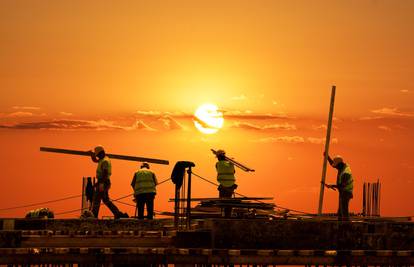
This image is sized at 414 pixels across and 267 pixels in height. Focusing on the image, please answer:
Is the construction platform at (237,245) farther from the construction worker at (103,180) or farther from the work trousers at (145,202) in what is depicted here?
the work trousers at (145,202)

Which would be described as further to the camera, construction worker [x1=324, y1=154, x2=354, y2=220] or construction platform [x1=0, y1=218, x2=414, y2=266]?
construction worker [x1=324, y1=154, x2=354, y2=220]

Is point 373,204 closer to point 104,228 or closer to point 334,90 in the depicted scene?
point 334,90

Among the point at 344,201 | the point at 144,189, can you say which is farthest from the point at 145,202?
the point at 344,201

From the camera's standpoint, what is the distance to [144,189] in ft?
99.6

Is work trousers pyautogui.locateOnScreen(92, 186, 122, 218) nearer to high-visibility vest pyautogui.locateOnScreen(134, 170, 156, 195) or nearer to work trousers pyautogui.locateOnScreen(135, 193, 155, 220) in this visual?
work trousers pyautogui.locateOnScreen(135, 193, 155, 220)

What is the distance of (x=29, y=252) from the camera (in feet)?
76.7

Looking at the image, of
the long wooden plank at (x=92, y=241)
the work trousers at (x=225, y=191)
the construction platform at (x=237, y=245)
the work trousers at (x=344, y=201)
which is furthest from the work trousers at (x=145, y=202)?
the work trousers at (x=344, y=201)

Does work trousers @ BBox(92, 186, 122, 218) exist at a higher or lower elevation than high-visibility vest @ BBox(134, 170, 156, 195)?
lower

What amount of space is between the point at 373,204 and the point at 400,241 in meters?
13.7

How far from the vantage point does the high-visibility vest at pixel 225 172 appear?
3048 centimetres

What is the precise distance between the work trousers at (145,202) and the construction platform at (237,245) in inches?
184

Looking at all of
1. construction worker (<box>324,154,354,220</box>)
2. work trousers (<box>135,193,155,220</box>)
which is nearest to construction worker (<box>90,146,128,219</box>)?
work trousers (<box>135,193,155,220</box>)

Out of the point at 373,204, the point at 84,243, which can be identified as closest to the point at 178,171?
the point at 84,243

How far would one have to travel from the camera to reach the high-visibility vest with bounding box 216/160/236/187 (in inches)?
1200
